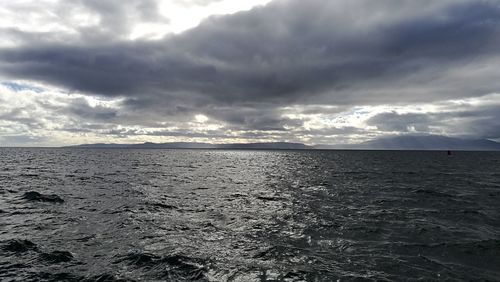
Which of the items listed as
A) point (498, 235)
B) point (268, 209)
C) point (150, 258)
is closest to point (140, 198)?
point (268, 209)

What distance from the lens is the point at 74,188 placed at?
3397 centimetres

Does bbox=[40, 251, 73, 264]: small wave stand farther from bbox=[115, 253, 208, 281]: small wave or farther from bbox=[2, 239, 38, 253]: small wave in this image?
bbox=[115, 253, 208, 281]: small wave

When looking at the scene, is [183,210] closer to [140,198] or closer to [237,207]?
[237,207]

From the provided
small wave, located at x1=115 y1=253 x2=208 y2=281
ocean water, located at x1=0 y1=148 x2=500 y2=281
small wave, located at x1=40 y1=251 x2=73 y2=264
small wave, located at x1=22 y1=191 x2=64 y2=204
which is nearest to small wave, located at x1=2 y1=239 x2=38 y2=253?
ocean water, located at x1=0 y1=148 x2=500 y2=281

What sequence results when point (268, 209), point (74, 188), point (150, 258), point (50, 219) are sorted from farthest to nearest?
point (74, 188) → point (268, 209) → point (50, 219) → point (150, 258)

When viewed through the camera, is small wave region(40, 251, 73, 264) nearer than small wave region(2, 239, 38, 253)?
Yes

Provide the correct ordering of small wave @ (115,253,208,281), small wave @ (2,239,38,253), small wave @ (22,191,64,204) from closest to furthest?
small wave @ (115,253,208,281) < small wave @ (2,239,38,253) < small wave @ (22,191,64,204)

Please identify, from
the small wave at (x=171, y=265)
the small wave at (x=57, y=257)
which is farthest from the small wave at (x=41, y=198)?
the small wave at (x=171, y=265)

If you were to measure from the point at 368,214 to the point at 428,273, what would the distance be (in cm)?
1066

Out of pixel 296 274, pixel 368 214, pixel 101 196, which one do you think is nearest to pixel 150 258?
pixel 296 274

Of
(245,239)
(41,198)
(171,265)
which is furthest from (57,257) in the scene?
(41,198)

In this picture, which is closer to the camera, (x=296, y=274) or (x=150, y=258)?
(x=296, y=274)

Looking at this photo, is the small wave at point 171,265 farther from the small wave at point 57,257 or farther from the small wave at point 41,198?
the small wave at point 41,198

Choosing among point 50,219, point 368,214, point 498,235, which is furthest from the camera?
point 368,214
